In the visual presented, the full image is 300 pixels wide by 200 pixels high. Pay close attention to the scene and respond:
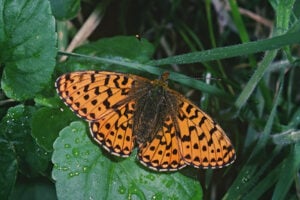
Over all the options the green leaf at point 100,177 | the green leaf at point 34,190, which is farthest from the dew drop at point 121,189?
the green leaf at point 34,190

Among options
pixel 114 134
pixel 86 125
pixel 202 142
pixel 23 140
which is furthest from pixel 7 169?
pixel 202 142

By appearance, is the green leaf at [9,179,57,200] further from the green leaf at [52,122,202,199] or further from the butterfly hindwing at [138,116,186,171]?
the butterfly hindwing at [138,116,186,171]

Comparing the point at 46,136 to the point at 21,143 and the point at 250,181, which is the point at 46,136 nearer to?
the point at 21,143

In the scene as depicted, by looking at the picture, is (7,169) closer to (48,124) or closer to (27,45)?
(48,124)

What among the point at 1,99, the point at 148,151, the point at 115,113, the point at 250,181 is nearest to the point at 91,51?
the point at 1,99

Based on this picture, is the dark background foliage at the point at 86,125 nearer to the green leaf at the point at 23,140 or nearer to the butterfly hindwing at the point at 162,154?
the green leaf at the point at 23,140
